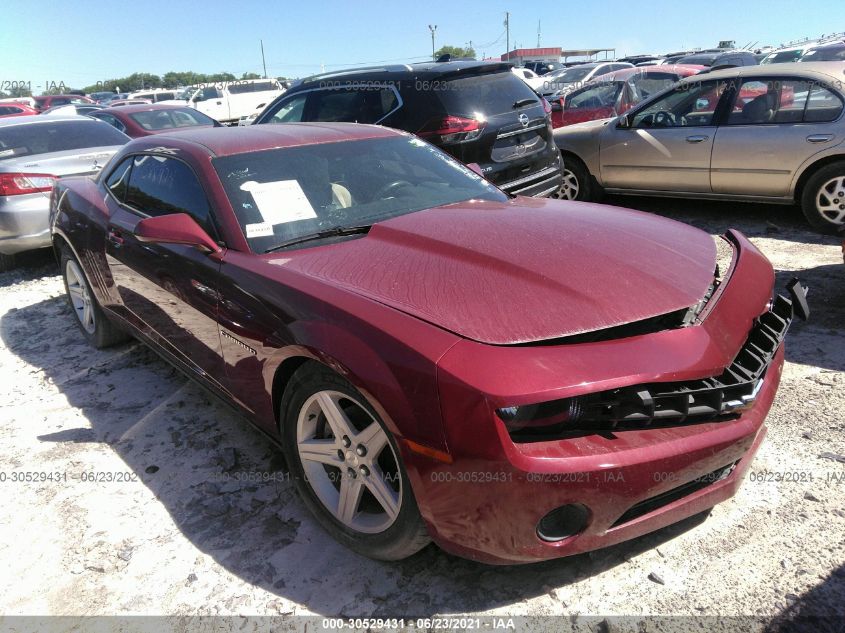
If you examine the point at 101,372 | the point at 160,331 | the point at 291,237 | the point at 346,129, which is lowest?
the point at 101,372

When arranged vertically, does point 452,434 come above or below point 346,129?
below

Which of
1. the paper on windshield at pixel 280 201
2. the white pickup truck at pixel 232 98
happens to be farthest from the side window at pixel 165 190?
the white pickup truck at pixel 232 98

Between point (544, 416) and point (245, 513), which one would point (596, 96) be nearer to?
point (245, 513)

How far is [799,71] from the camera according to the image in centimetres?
586

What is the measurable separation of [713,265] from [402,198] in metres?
1.51

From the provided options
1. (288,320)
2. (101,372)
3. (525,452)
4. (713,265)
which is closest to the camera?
(525,452)

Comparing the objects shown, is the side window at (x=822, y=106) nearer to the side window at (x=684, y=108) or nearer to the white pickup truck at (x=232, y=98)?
the side window at (x=684, y=108)

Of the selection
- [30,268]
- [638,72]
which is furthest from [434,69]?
[638,72]

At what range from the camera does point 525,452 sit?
1.85 meters

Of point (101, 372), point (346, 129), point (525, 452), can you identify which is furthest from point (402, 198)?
point (101, 372)

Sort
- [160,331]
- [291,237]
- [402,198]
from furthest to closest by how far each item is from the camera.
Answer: [160,331] < [402,198] < [291,237]

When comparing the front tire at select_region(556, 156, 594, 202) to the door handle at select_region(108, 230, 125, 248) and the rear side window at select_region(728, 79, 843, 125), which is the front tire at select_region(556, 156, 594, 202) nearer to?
the rear side window at select_region(728, 79, 843, 125)

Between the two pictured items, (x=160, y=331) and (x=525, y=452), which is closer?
(x=525, y=452)

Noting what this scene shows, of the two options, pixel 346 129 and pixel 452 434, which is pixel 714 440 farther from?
pixel 346 129
